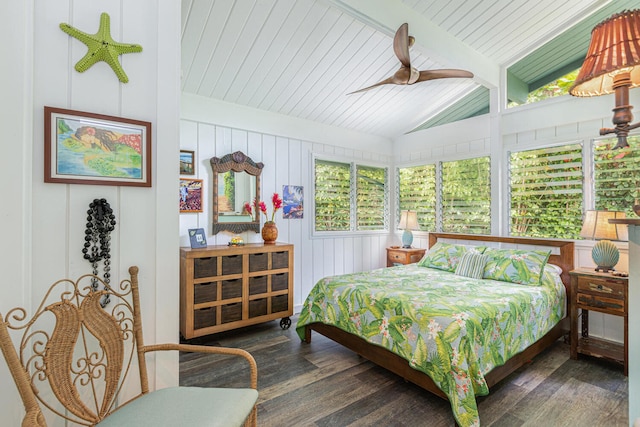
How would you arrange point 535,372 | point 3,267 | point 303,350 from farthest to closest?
point 303,350 < point 535,372 < point 3,267

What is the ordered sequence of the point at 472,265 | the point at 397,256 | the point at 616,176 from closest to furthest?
the point at 616,176 < the point at 472,265 < the point at 397,256

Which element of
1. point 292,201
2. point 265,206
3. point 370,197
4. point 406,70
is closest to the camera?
point 406,70

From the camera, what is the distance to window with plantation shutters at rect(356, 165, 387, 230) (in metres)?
5.08

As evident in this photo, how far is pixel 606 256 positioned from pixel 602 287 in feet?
1.07

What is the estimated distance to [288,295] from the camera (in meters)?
3.73

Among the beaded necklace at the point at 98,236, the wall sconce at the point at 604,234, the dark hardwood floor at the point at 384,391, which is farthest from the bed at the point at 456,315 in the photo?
the beaded necklace at the point at 98,236

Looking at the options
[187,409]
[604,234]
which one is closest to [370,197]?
[604,234]

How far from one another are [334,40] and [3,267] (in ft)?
10.1

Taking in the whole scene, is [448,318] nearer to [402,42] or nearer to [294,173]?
[402,42]

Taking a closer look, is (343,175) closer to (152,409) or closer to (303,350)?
(303,350)

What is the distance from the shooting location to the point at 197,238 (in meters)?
3.37

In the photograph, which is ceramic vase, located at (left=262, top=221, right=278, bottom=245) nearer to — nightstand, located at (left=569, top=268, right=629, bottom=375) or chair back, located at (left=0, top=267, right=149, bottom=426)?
chair back, located at (left=0, top=267, right=149, bottom=426)

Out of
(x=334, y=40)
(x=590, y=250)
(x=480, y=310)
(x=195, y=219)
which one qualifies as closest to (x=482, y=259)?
(x=590, y=250)

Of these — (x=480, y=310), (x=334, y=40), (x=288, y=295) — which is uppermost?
(x=334, y=40)
